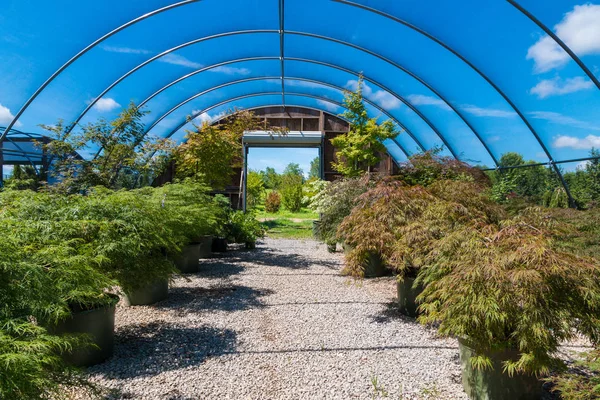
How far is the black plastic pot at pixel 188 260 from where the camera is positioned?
19.6 ft

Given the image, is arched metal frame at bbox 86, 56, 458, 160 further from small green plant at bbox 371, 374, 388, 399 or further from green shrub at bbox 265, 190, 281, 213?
green shrub at bbox 265, 190, 281, 213

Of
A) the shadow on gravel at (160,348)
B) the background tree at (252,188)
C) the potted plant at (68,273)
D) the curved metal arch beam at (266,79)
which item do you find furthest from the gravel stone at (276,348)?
the background tree at (252,188)

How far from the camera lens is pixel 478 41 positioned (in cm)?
650

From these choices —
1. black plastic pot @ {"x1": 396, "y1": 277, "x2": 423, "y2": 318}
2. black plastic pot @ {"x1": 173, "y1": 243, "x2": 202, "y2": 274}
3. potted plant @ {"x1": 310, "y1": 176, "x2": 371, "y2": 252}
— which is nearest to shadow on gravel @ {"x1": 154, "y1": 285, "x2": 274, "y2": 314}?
black plastic pot @ {"x1": 173, "y1": 243, "x2": 202, "y2": 274}

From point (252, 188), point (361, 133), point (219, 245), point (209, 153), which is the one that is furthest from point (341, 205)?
point (252, 188)

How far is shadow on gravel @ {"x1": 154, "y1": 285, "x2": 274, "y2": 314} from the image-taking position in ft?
14.5

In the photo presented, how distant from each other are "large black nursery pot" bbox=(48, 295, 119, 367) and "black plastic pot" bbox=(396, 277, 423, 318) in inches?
113

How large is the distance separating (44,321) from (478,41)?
7.21 meters

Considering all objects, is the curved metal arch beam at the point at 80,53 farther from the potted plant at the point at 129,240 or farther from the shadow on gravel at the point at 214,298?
the shadow on gravel at the point at 214,298

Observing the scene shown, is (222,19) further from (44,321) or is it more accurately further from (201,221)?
(44,321)

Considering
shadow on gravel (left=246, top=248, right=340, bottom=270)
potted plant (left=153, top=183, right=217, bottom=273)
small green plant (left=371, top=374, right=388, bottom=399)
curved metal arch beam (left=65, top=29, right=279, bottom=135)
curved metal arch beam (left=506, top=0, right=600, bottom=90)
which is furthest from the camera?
curved metal arch beam (left=65, top=29, right=279, bottom=135)

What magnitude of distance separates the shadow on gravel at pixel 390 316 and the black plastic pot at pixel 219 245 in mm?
4697

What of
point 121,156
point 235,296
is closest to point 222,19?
point 121,156

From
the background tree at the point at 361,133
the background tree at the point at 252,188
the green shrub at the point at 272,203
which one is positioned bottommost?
the green shrub at the point at 272,203
